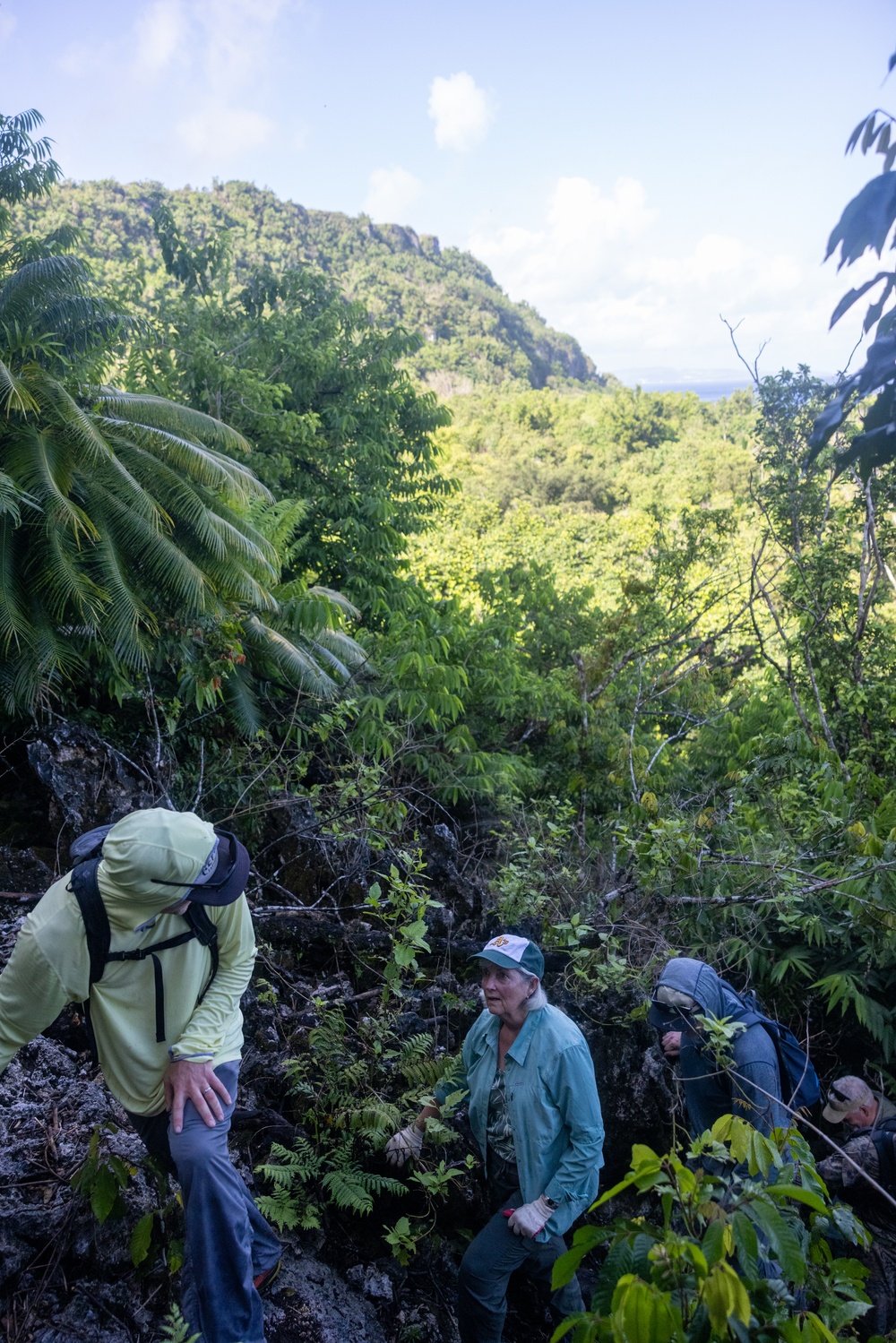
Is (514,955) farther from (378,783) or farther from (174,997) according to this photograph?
(378,783)

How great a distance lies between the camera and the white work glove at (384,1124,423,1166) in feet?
10.6


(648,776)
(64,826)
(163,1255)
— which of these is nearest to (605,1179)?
(163,1255)

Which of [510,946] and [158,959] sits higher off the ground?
[158,959]

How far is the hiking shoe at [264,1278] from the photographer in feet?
9.16

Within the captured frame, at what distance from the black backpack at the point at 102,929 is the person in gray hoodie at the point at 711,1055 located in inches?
71.8

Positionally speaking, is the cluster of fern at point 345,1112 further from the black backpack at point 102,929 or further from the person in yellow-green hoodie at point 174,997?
the black backpack at point 102,929

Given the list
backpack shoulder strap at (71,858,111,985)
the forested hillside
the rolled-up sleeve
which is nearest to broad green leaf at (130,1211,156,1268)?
backpack shoulder strap at (71,858,111,985)

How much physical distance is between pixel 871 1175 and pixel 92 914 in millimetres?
3226

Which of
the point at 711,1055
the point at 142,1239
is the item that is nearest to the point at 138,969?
the point at 142,1239

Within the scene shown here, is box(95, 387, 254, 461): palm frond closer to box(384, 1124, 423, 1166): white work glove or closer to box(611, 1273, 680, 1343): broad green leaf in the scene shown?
box(384, 1124, 423, 1166): white work glove

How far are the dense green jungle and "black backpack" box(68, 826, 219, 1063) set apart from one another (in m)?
0.86

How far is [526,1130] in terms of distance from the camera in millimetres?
2832

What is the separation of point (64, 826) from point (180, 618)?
1.93 metres

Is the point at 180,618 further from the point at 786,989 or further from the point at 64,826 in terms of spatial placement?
the point at 786,989
